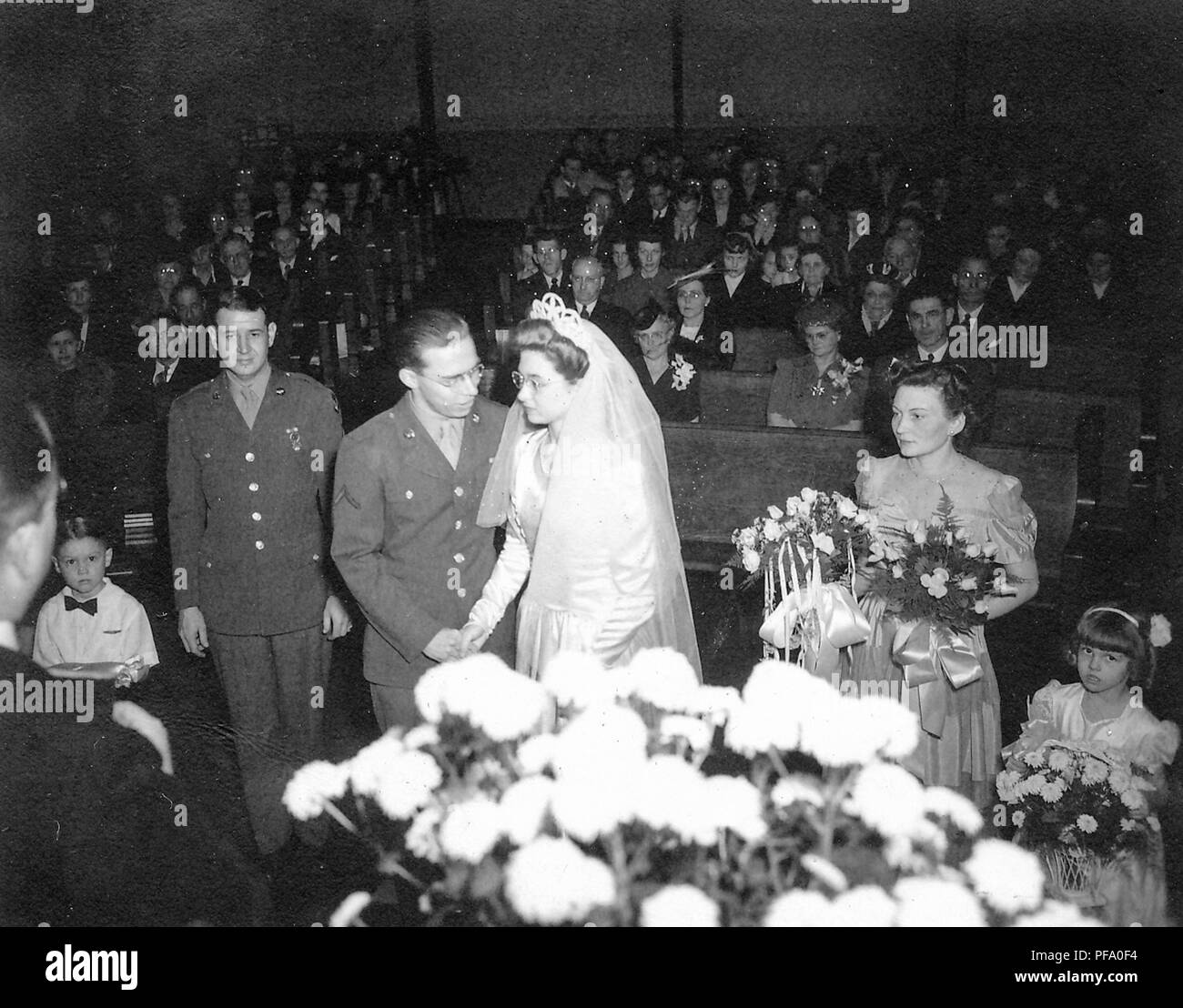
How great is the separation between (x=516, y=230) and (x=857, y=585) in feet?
4.94

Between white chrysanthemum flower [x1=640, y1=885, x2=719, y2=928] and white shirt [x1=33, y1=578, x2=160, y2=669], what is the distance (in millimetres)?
1908

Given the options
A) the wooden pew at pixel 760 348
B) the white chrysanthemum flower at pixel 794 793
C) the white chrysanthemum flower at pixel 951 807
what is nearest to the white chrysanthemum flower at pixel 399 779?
the white chrysanthemum flower at pixel 794 793

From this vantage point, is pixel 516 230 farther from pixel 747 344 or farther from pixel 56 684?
pixel 56 684

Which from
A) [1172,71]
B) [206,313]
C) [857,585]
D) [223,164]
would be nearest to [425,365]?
[206,313]

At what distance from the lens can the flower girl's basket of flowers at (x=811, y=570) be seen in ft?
9.27

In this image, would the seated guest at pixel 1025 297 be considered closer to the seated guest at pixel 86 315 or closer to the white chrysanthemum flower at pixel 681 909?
the white chrysanthemum flower at pixel 681 909

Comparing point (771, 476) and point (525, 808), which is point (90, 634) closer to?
point (525, 808)

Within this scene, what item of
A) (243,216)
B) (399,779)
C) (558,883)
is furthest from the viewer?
(243,216)

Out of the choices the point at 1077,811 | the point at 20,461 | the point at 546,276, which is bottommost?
the point at 1077,811

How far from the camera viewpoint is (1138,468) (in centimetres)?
304

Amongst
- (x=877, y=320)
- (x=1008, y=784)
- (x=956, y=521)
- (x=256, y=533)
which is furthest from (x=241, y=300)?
(x=1008, y=784)

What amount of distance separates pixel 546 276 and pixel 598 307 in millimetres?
201

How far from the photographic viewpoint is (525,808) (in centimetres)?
180

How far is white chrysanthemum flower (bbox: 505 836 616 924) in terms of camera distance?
5.57 ft
